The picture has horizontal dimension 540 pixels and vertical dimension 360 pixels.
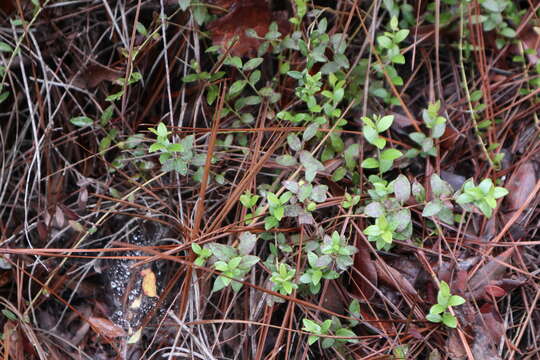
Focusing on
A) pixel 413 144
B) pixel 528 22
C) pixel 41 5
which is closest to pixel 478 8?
pixel 528 22

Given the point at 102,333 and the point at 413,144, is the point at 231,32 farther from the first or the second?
the point at 102,333

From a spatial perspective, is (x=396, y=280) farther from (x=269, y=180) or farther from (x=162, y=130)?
(x=162, y=130)

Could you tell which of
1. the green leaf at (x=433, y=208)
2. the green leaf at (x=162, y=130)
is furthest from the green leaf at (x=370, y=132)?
the green leaf at (x=162, y=130)

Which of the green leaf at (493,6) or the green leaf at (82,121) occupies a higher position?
the green leaf at (493,6)

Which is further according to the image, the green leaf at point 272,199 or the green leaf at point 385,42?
the green leaf at point 385,42

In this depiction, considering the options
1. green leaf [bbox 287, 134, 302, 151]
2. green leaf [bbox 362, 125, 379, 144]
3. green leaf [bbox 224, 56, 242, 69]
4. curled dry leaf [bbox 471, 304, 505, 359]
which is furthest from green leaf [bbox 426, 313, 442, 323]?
green leaf [bbox 224, 56, 242, 69]

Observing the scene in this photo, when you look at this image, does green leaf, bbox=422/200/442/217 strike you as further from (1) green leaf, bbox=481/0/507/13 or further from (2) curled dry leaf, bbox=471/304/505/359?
(1) green leaf, bbox=481/0/507/13

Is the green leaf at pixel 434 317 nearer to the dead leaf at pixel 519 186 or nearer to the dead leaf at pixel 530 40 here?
the dead leaf at pixel 519 186

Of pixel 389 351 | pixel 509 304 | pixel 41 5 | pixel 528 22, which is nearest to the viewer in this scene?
pixel 389 351
